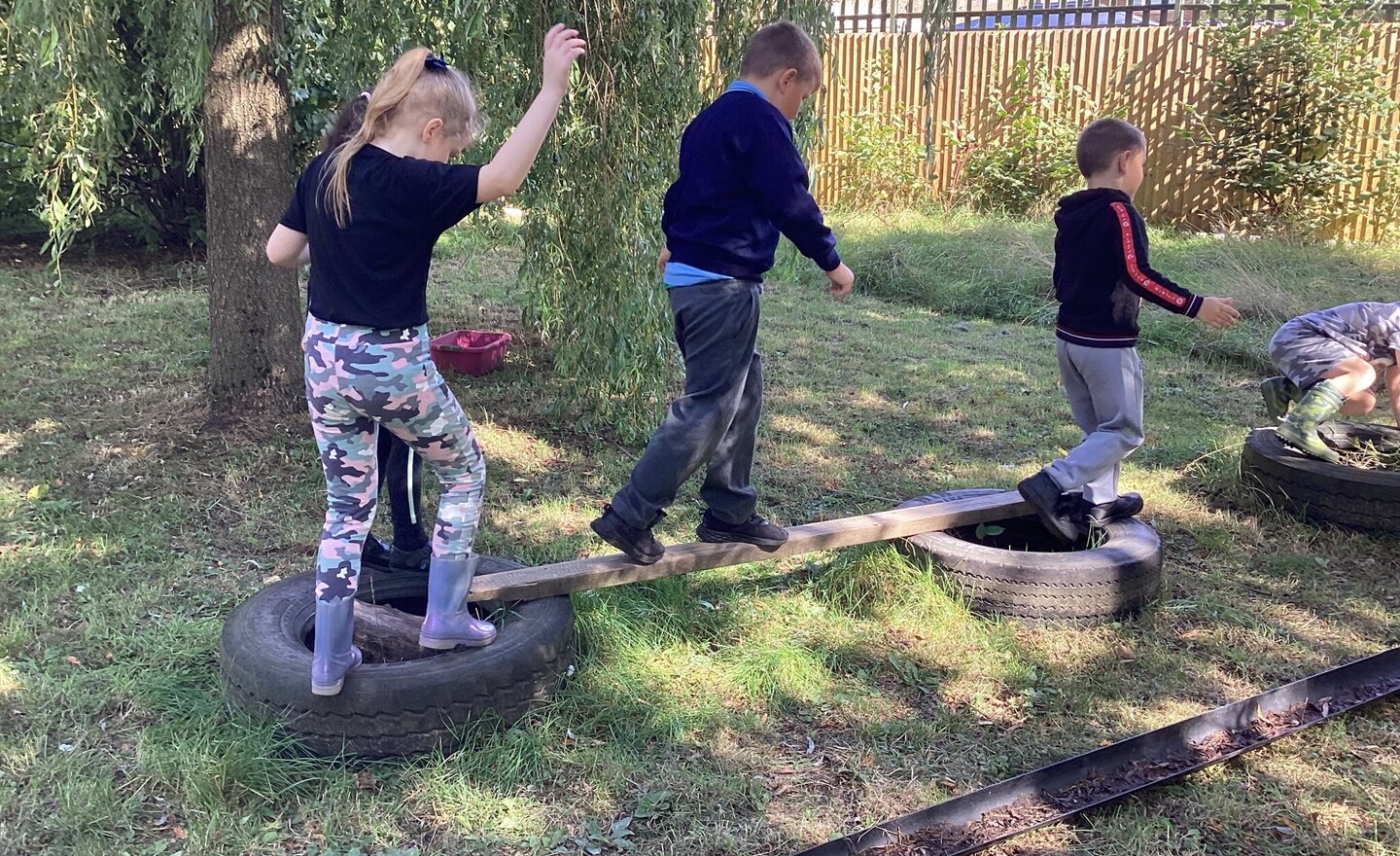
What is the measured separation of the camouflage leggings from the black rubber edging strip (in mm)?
1442

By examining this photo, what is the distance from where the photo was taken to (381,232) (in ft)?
9.05

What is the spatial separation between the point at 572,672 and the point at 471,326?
5.45 meters

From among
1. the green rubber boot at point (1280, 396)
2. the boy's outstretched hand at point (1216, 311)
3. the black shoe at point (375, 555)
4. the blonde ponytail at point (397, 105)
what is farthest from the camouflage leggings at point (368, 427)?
the green rubber boot at point (1280, 396)

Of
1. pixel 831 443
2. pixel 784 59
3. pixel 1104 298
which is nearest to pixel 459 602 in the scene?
pixel 784 59

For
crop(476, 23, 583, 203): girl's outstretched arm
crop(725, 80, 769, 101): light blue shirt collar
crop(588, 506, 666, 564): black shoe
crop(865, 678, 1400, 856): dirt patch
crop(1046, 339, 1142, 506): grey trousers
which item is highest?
crop(725, 80, 769, 101): light blue shirt collar

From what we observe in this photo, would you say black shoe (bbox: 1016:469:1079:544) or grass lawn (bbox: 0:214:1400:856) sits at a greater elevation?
black shoe (bbox: 1016:469:1079:544)

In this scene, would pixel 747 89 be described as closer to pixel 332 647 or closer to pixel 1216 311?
pixel 1216 311

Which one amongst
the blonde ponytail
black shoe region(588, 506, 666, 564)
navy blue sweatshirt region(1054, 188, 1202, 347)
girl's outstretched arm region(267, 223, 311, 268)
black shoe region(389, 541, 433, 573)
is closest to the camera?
the blonde ponytail

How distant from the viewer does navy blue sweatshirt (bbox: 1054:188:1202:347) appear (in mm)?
4117

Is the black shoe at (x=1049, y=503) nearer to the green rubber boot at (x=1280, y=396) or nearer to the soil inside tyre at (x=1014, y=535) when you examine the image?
the soil inside tyre at (x=1014, y=535)

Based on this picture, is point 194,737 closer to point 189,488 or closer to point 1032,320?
point 189,488

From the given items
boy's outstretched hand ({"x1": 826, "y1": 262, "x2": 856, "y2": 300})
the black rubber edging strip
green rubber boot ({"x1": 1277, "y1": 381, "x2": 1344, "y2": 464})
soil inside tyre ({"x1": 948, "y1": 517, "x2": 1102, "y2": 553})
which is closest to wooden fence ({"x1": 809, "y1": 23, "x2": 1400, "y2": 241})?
green rubber boot ({"x1": 1277, "y1": 381, "x2": 1344, "y2": 464})

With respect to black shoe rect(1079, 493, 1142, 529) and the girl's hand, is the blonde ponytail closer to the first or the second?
the girl's hand

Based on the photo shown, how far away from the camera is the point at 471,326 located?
8.48m
